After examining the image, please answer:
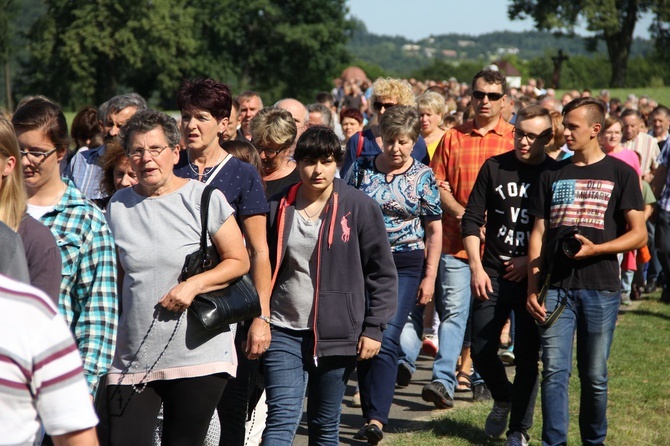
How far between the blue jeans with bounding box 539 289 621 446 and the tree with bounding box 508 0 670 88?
2878 inches

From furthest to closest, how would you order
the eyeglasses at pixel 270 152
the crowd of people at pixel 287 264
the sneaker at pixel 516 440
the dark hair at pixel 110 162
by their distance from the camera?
the eyeglasses at pixel 270 152 → the sneaker at pixel 516 440 → the dark hair at pixel 110 162 → the crowd of people at pixel 287 264

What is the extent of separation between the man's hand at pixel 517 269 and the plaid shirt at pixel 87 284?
2921 millimetres

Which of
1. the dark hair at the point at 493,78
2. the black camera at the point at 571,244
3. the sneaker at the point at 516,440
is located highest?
the dark hair at the point at 493,78

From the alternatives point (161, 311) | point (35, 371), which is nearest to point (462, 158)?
point (161, 311)

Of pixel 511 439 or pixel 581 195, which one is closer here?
pixel 581 195

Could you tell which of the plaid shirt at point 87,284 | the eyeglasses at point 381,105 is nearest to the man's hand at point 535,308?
the plaid shirt at point 87,284

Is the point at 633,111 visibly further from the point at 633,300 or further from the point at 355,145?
the point at 355,145

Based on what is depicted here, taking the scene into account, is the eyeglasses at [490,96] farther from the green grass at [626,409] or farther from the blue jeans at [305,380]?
the blue jeans at [305,380]

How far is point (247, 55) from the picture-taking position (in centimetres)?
8650

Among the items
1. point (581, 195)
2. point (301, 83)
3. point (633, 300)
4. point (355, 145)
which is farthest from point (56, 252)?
point (301, 83)

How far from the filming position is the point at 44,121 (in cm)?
405

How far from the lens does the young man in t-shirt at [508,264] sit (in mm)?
6082

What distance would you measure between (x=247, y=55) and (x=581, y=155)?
270ft

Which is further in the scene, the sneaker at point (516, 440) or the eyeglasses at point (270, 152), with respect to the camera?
the eyeglasses at point (270, 152)
